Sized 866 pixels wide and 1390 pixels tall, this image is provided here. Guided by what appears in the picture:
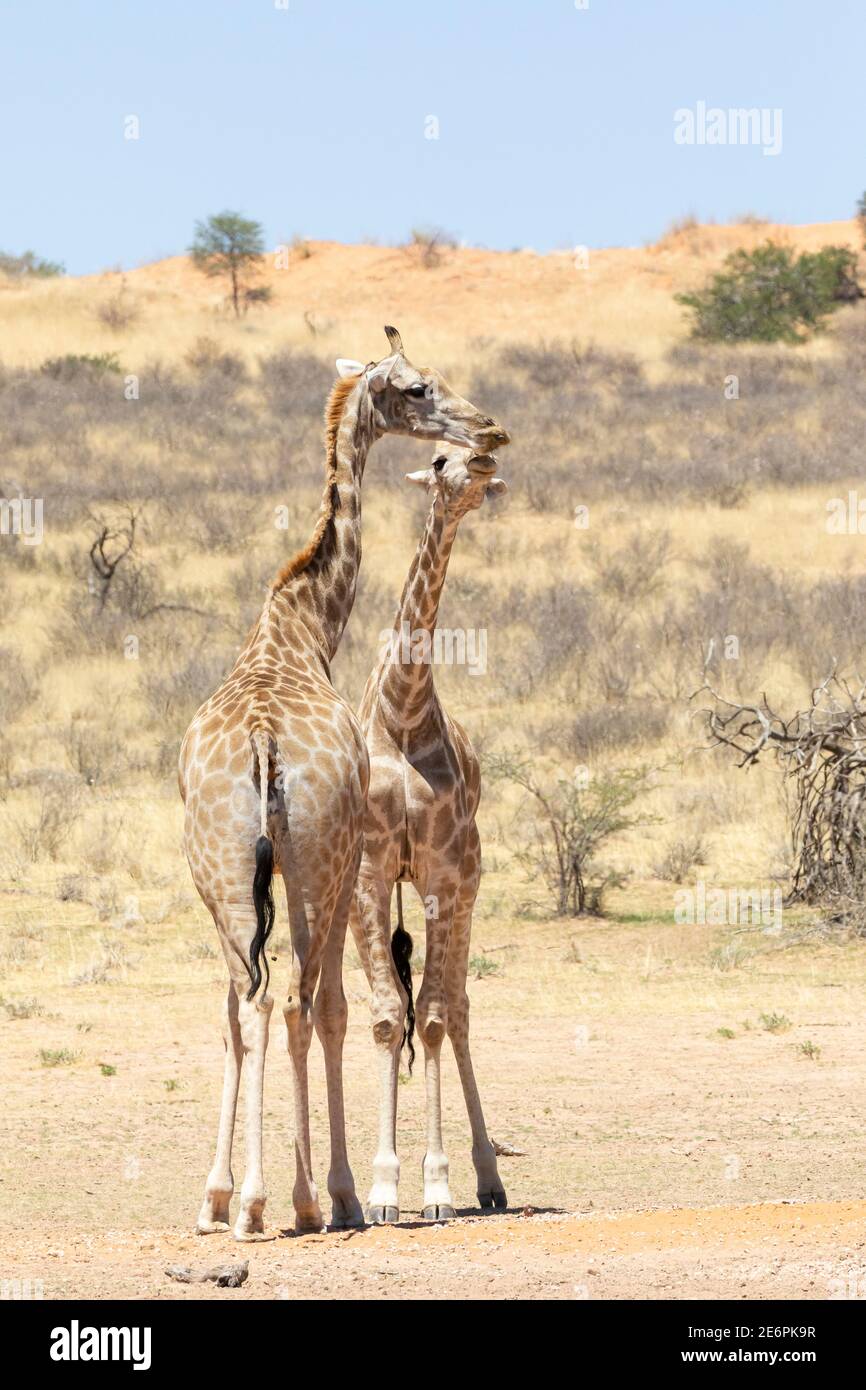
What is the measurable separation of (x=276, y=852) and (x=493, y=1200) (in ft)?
7.33

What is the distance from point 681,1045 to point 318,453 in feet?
72.3

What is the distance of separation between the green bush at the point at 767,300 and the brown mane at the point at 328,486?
36033 mm

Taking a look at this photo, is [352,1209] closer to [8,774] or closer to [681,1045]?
[681,1045]

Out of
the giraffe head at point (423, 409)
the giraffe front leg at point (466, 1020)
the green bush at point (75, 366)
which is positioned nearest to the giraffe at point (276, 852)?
the giraffe head at point (423, 409)

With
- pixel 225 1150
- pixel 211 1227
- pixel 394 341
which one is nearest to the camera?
pixel 225 1150

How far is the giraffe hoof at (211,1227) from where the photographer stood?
6824 millimetres

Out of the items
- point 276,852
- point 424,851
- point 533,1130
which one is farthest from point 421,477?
point 533,1130

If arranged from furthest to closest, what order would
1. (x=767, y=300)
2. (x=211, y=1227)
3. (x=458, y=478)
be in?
(x=767, y=300) → (x=458, y=478) → (x=211, y=1227)

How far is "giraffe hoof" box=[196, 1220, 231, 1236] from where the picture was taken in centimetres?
682

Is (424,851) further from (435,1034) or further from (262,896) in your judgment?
(262,896)

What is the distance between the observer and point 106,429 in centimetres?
3309

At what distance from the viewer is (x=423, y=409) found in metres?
7.81

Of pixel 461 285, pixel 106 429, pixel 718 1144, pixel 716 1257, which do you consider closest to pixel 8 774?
pixel 718 1144

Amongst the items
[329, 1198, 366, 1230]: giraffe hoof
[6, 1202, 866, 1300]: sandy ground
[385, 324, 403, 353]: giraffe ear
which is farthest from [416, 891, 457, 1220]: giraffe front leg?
[385, 324, 403, 353]: giraffe ear
